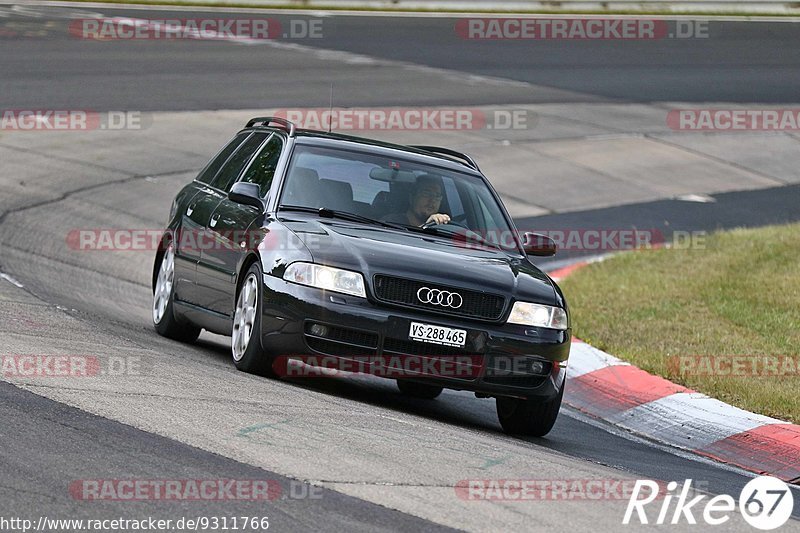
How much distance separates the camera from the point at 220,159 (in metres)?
11.0

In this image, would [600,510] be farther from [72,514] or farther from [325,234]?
[325,234]

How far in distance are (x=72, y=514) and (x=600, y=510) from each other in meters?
2.18

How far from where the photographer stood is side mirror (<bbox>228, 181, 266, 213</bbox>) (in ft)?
30.5

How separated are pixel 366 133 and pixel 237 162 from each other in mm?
12079

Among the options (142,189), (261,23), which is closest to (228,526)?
(142,189)

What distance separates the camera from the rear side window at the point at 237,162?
10.4 meters

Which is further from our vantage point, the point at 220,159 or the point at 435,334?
the point at 220,159

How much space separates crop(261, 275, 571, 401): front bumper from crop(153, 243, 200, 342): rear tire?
2.19 meters

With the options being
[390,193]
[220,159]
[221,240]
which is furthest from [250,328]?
[220,159]

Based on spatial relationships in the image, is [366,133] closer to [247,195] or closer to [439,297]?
[247,195]

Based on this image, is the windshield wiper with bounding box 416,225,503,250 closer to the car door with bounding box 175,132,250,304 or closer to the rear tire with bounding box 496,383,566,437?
the rear tire with bounding box 496,383,566,437

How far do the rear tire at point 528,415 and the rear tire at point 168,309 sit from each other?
265 centimetres

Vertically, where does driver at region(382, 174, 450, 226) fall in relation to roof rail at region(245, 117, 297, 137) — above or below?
below

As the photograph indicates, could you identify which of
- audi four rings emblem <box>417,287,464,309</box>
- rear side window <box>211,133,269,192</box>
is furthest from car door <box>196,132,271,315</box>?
audi four rings emblem <box>417,287,464,309</box>
